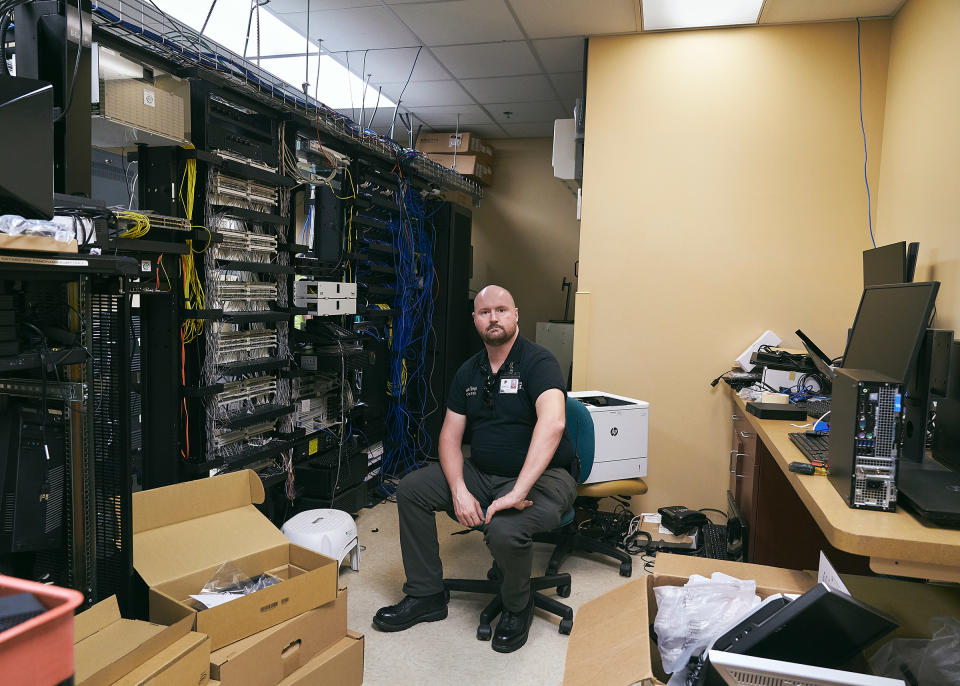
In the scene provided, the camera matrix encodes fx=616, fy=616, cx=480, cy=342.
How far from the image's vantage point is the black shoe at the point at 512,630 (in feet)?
7.00

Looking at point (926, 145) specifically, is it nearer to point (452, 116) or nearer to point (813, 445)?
point (813, 445)

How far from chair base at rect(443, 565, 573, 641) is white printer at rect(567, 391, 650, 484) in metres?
0.55

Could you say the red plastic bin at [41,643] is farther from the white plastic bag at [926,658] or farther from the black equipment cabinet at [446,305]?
the black equipment cabinet at [446,305]

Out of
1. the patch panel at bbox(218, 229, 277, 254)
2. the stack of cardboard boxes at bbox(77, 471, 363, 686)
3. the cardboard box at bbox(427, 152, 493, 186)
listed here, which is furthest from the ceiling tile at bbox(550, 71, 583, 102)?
the stack of cardboard boxes at bbox(77, 471, 363, 686)

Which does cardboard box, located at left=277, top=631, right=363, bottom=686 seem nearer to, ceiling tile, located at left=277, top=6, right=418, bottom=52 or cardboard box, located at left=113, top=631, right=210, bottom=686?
cardboard box, located at left=113, top=631, right=210, bottom=686

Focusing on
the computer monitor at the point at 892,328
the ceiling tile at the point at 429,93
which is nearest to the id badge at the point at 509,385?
the computer monitor at the point at 892,328

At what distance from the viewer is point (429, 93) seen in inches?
173

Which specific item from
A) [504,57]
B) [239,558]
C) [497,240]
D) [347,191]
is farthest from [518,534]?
[497,240]

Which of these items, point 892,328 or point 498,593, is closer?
point 892,328

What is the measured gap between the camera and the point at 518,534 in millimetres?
2145

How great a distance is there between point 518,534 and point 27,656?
1644 millimetres

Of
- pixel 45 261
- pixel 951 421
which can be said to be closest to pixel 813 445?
pixel 951 421

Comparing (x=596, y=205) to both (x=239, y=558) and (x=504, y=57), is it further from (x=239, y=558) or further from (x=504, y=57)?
(x=239, y=558)

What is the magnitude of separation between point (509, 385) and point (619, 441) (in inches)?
32.8
